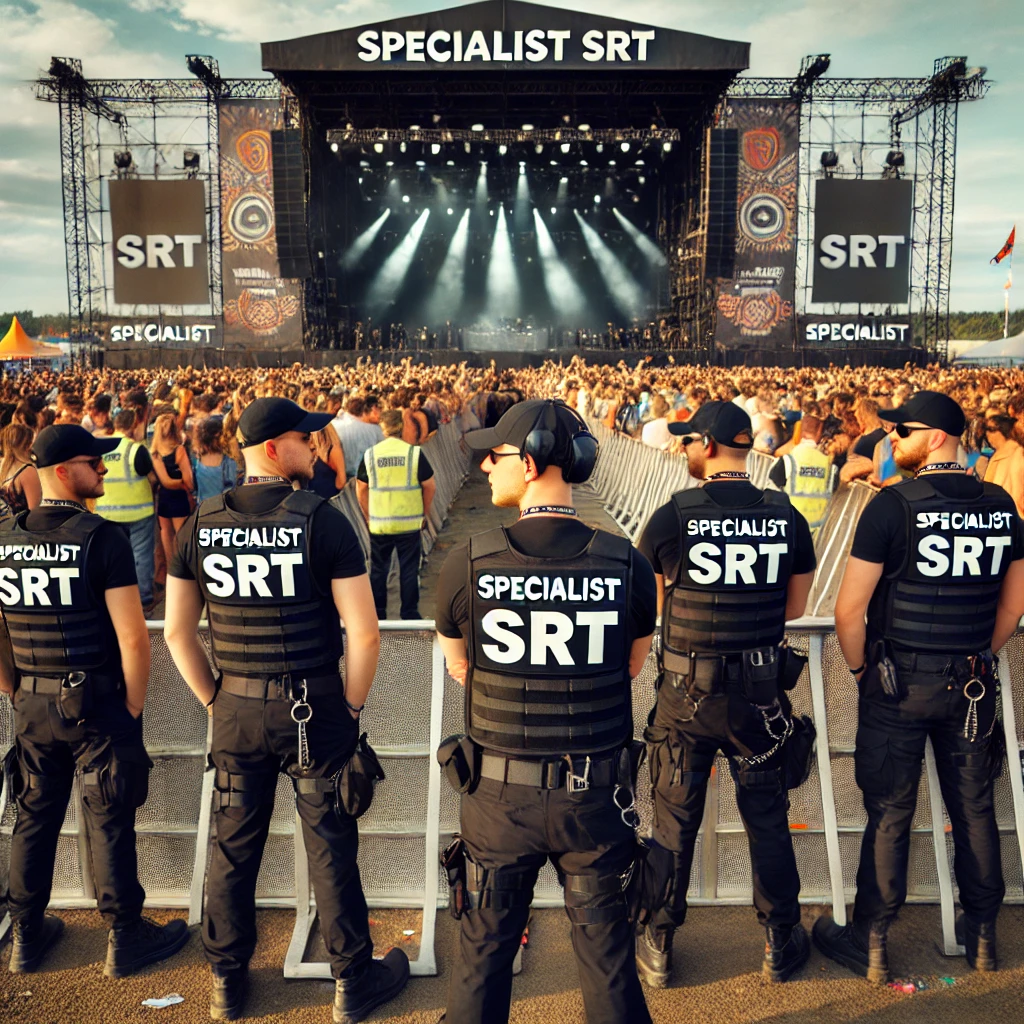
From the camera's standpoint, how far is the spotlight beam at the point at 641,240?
3872 centimetres

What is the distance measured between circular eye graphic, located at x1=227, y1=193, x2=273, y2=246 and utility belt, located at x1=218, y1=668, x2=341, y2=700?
32.8m

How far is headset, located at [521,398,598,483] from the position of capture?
2715 mm

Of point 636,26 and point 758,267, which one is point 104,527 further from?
point 758,267

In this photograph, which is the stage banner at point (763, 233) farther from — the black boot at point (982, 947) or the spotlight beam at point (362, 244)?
the black boot at point (982, 947)

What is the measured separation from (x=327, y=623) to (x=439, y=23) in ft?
95.6

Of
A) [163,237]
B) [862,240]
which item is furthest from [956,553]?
[163,237]

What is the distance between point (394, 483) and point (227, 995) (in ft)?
15.8

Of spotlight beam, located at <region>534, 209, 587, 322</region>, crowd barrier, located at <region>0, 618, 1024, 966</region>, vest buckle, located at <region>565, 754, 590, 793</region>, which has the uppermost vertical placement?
spotlight beam, located at <region>534, 209, 587, 322</region>

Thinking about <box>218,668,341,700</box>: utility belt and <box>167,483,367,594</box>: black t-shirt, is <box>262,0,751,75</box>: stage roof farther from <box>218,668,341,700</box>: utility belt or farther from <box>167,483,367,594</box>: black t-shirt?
<box>218,668,341,700</box>: utility belt

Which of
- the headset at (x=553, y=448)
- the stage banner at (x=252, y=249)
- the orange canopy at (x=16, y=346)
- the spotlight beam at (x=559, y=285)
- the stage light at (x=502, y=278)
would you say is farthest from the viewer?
the spotlight beam at (x=559, y=285)

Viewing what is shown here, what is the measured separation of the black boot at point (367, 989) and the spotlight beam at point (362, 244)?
3621cm

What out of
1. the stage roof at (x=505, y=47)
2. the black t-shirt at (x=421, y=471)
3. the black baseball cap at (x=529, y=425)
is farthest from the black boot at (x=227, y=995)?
the stage roof at (x=505, y=47)

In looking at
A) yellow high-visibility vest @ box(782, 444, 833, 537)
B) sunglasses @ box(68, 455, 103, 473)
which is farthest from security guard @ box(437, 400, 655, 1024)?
yellow high-visibility vest @ box(782, 444, 833, 537)

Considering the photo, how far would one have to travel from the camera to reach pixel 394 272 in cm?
4003
